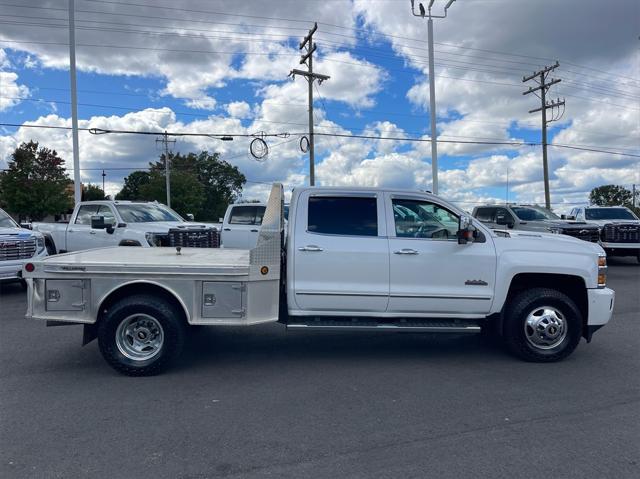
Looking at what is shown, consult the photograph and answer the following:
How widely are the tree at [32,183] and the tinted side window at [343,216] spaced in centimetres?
3499

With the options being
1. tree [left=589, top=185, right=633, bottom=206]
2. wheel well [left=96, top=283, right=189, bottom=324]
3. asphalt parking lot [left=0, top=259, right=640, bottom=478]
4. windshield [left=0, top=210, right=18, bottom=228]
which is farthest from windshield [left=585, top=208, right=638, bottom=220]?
tree [left=589, top=185, right=633, bottom=206]

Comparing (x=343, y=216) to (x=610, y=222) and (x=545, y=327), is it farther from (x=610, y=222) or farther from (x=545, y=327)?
(x=610, y=222)

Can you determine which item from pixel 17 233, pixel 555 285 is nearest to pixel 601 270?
pixel 555 285

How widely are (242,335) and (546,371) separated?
3.91 metres

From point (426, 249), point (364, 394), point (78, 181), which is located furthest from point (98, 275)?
point (78, 181)

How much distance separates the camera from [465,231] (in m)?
5.62

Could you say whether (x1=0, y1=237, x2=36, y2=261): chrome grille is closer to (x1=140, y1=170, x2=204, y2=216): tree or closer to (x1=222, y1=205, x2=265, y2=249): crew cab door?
(x1=222, y1=205, x2=265, y2=249): crew cab door

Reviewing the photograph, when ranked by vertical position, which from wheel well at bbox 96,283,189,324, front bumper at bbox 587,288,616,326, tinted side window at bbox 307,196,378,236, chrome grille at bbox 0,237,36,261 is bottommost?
front bumper at bbox 587,288,616,326

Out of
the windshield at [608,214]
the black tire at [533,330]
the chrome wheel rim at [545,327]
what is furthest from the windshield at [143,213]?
the windshield at [608,214]

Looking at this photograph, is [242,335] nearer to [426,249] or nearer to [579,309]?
[426,249]

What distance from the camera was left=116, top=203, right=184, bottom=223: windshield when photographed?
39.5ft

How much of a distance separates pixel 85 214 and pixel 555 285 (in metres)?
10.9

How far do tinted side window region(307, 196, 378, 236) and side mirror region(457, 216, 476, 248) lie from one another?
925 millimetres

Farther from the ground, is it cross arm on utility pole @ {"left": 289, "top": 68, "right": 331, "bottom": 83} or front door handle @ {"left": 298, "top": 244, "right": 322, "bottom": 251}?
cross arm on utility pole @ {"left": 289, "top": 68, "right": 331, "bottom": 83}
